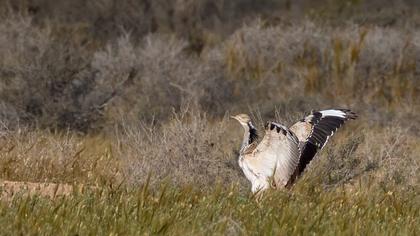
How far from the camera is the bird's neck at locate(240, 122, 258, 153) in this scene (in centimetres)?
880

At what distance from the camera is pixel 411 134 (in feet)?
49.5

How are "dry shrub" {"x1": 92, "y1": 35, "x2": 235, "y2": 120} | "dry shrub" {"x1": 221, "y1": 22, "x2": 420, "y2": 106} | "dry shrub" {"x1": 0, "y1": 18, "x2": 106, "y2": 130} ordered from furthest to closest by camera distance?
"dry shrub" {"x1": 221, "y1": 22, "x2": 420, "y2": 106} < "dry shrub" {"x1": 92, "y1": 35, "x2": 235, "y2": 120} < "dry shrub" {"x1": 0, "y1": 18, "x2": 106, "y2": 130}

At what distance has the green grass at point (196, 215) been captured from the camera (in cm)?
626

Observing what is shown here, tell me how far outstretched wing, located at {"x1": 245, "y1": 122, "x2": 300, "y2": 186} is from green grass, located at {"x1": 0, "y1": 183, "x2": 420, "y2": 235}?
78 cm

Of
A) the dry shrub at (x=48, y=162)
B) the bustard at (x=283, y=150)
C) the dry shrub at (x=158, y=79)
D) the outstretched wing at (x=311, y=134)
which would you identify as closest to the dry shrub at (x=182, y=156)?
the dry shrub at (x=48, y=162)

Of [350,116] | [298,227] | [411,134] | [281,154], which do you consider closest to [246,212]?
[298,227]

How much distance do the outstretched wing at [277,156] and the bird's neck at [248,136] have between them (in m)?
0.14

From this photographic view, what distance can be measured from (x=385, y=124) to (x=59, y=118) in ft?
14.9

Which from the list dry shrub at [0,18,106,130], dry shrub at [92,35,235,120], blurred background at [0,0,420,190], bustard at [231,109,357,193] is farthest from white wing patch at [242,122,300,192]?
dry shrub at [92,35,235,120]

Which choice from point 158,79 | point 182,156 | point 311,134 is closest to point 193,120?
point 182,156

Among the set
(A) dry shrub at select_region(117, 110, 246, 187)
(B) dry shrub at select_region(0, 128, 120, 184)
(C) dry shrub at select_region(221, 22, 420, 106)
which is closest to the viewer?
(B) dry shrub at select_region(0, 128, 120, 184)

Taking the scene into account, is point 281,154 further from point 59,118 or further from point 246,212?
point 59,118

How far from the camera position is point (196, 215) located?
662 centimetres

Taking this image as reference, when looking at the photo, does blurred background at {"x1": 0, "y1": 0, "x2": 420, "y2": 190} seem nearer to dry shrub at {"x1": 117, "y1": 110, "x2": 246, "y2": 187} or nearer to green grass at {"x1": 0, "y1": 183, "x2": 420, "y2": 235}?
dry shrub at {"x1": 117, "y1": 110, "x2": 246, "y2": 187}
